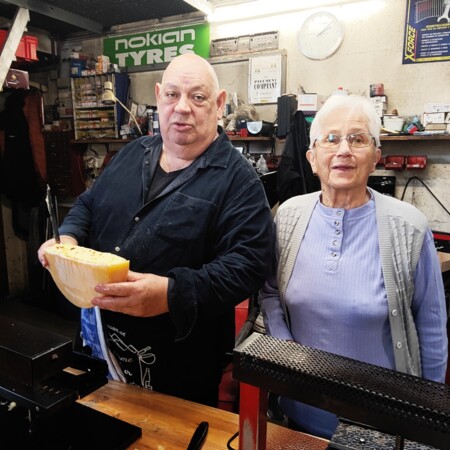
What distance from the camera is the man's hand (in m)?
1.02

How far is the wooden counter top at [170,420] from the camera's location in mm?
992

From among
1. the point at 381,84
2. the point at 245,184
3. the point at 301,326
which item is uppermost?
the point at 381,84

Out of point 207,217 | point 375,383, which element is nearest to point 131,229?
point 207,217

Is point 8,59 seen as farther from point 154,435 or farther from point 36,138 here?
point 154,435

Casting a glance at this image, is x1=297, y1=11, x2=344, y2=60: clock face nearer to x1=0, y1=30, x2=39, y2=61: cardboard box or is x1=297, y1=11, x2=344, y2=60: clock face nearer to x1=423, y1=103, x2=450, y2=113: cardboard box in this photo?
x1=423, y1=103, x2=450, y2=113: cardboard box

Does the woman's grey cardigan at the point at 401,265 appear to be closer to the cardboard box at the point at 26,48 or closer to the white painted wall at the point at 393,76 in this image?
the white painted wall at the point at 393,76

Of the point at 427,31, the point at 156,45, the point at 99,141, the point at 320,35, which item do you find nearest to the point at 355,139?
the point at 427,31

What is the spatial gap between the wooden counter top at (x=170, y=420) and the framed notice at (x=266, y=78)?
321 cm

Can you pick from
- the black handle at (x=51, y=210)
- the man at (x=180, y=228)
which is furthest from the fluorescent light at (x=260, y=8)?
the black handle at (x=51, y=210)

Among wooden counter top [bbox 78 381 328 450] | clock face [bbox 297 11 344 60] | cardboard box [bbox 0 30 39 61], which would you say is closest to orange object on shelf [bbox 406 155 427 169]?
clock face [bbox 297 11 344 60]

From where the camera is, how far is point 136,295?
3.39 ft

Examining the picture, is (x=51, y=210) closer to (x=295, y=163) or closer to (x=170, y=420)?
(x=170, y=420)

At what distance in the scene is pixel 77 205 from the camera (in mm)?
1611

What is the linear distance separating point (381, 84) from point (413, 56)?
12.2 inches
